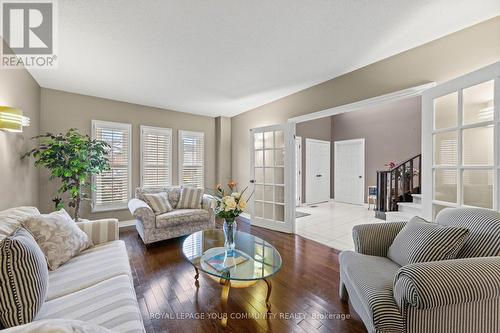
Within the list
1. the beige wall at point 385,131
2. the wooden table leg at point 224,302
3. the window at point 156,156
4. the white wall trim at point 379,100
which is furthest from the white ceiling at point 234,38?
the beige wall at point 385,131

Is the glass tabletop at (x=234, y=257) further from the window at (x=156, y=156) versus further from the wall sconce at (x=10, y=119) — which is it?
the window at (x=156, y=156)

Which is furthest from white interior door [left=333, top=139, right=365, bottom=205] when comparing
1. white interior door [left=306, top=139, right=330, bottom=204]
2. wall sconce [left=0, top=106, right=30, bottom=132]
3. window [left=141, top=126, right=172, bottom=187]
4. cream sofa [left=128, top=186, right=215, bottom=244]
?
wall sconce [left=0, top=106, right=30, bottom=132]

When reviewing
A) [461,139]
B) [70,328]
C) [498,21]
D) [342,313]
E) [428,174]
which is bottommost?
[342,313]

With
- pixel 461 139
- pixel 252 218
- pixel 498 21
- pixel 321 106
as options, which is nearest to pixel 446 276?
pixel 461 139

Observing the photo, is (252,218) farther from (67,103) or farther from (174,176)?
(67,103)

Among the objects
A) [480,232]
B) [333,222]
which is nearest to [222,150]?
[333,222]

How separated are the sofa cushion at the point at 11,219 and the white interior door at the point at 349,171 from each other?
6.84 m

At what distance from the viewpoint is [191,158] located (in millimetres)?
4859

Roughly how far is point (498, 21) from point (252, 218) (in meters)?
4.00

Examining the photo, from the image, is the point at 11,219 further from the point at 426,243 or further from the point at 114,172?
the point at 426,243

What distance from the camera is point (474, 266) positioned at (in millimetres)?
1076

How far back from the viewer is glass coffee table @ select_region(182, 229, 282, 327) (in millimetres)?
1575

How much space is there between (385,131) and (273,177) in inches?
160

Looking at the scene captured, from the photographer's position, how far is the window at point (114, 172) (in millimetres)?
3752
